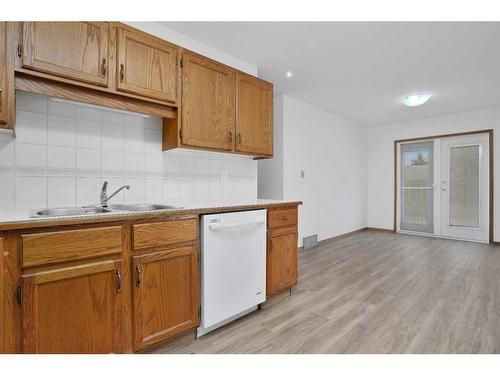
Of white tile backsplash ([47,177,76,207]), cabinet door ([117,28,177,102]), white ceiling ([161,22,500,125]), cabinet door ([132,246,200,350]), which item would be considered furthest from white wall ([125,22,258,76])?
cabinet door ([132,246,200,350])

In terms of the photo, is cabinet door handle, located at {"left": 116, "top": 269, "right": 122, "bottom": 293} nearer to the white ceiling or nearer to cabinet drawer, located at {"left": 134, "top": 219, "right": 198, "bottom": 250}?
cabinet drawer, located at {"left": 134, "top": 219, "right": 198, "bottom": 250}

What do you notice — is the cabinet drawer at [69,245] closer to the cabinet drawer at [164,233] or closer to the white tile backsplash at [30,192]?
the cabinet drawer at [164,233]

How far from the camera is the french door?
4.43 m

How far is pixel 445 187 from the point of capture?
187 inches

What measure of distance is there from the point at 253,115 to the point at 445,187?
4328 millimetres

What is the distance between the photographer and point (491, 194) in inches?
169

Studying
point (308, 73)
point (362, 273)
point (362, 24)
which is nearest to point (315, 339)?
point (362, 273)

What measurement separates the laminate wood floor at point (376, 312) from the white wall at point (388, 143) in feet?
6.71

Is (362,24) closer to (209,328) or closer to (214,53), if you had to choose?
(214,53)

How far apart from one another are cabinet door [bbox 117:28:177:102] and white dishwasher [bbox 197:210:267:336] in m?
1.01

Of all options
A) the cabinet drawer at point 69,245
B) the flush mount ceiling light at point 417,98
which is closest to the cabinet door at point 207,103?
the cabinet drawer at point 69,245

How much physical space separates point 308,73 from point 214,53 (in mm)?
1186

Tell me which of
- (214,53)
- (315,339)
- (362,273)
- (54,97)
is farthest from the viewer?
(362,273)

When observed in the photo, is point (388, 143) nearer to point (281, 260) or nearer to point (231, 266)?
point (281, 260)
